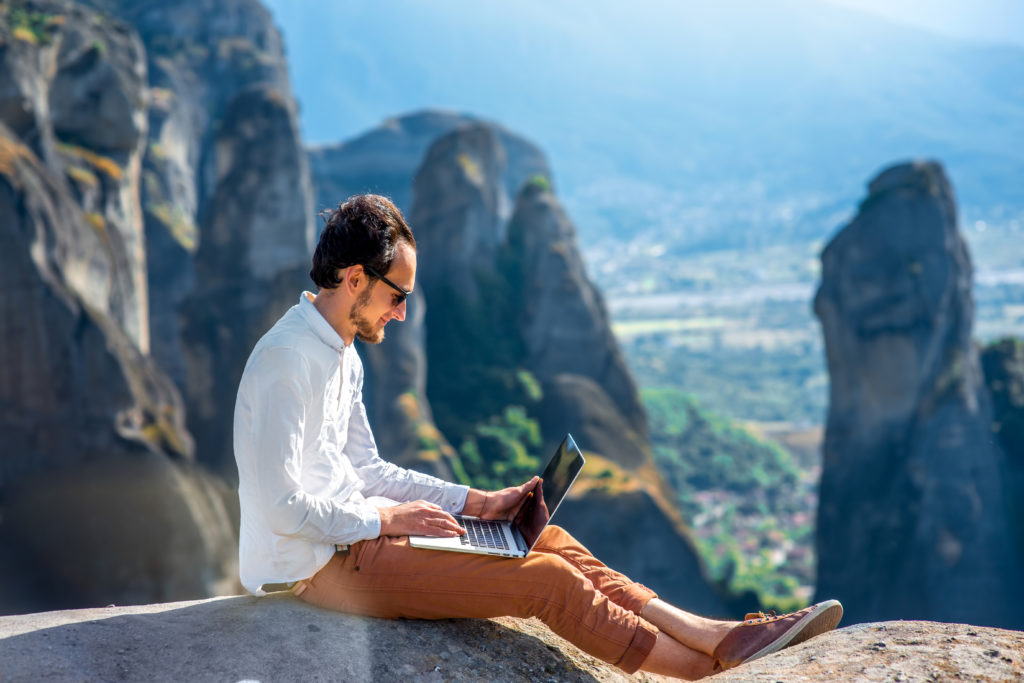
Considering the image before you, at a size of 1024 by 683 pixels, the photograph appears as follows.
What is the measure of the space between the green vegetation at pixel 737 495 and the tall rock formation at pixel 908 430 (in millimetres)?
3265

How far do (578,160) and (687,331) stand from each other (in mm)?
76886

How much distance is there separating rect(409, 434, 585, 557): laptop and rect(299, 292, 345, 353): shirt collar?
0.70m

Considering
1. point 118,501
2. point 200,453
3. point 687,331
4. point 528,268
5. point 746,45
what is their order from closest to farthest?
point 118,501 → point 200,453 → point 528,268 → point 687,331 → point 746,45

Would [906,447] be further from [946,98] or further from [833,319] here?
[946,98]

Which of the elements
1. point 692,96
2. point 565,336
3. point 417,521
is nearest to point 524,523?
A: point 417,521

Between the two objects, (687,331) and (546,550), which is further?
(687,331)

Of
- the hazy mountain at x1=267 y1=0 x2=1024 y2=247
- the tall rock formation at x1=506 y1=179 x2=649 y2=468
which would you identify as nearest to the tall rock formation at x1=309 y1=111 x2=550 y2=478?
the tall rock formation at x1=506 y1=179 x2=649 y2=468

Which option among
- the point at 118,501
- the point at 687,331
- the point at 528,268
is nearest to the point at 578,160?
the point at 687,331

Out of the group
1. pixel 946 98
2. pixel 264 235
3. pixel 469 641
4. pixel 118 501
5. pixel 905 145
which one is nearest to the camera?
pixel 469 641

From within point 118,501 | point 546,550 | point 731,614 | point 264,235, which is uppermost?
point 546,550

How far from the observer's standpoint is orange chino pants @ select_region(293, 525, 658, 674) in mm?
3225

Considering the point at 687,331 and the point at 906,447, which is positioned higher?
the point at 906,447

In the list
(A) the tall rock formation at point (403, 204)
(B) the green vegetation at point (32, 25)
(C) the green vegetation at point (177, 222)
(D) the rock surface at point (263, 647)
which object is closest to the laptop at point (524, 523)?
(D) the rock surface at point (263, 647)

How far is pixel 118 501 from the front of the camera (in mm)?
13547
